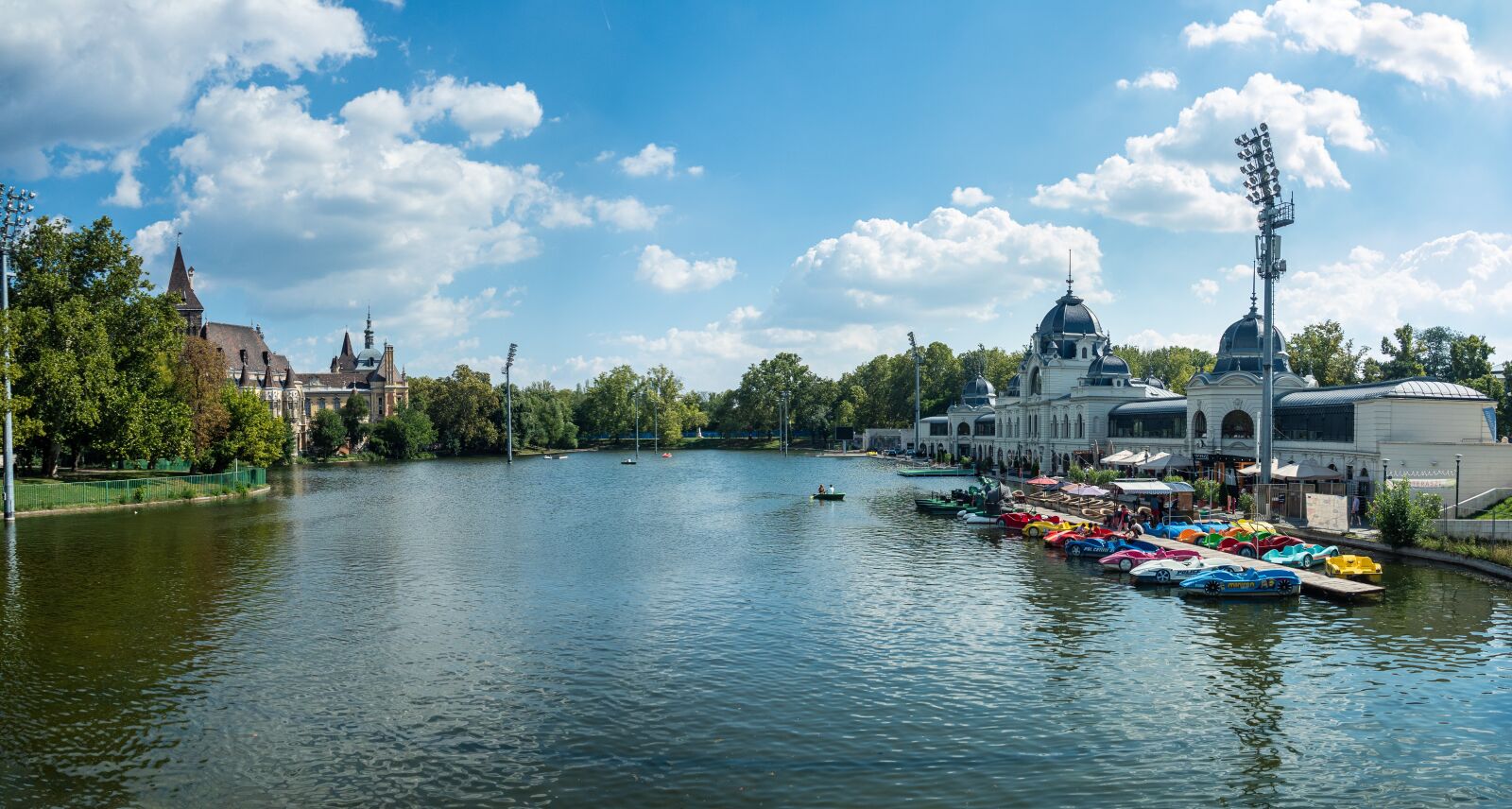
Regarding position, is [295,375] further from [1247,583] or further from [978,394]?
[1247,583]

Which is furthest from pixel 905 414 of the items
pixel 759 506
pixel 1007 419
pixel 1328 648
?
pixel 1328 648

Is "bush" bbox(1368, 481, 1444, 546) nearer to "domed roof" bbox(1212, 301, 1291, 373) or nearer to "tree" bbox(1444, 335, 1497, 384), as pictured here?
"domed roof" bbox(1212, 301, 1291, 373)

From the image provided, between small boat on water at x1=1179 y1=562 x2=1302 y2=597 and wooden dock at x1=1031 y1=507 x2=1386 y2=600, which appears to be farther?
small boat on water at x1=1179 y1=562 x2=1302 y2=597

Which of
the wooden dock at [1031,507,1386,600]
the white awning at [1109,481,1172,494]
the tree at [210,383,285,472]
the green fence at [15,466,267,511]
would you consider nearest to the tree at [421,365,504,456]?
the tree at [210,383,285,472]

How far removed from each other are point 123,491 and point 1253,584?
65601mm

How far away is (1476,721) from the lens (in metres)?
19.8

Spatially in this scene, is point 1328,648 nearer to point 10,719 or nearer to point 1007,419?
point 10,719

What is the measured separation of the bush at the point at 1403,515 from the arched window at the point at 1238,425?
81.9 ft

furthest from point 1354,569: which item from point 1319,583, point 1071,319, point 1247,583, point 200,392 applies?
point 200,392

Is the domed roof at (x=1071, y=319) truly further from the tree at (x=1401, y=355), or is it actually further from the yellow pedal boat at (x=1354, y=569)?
the yellow pedal boat at (x=1354, y=569)

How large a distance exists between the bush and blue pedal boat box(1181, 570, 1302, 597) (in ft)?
28.9

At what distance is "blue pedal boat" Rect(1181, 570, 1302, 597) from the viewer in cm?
3192

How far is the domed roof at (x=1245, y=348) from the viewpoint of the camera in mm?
66750

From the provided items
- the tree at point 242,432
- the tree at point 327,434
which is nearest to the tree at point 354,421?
the tree at point 327,434
